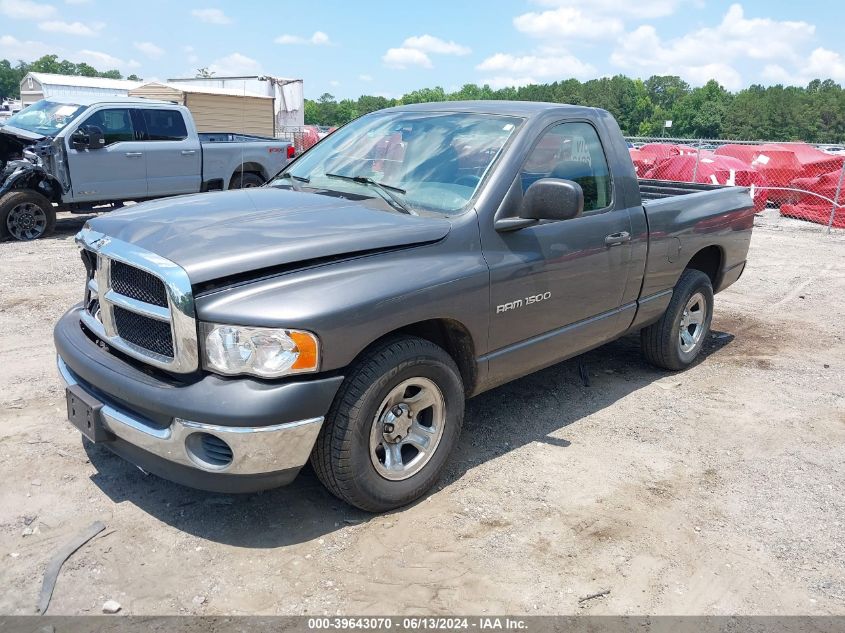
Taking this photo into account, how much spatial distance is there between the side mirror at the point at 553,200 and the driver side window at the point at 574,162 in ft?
0.69

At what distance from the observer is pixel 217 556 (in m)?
3.06

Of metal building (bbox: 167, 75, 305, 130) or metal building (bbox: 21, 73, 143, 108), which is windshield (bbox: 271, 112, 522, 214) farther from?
metal building (bbox: 21, 73, 143, 108)

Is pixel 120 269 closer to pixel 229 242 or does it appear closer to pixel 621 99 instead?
pixel 229 242

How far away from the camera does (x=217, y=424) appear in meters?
2.77

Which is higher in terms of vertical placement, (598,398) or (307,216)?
(307,216)

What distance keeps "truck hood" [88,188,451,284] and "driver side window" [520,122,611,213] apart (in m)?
0.79

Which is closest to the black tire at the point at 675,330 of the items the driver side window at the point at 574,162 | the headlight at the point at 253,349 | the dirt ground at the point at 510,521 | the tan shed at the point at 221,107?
the dirt ground at the point at 510,521

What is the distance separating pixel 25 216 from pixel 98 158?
4.33 ft

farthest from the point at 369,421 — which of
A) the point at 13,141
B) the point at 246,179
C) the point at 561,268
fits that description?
the point at 246,179

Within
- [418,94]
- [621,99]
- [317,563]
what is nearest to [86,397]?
[317,563]

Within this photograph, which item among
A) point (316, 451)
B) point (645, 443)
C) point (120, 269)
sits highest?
point (120, 269)

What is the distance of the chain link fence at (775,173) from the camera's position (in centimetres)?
1441

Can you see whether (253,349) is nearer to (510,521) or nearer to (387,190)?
(387,190)

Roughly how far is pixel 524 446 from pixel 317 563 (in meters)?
1.62
